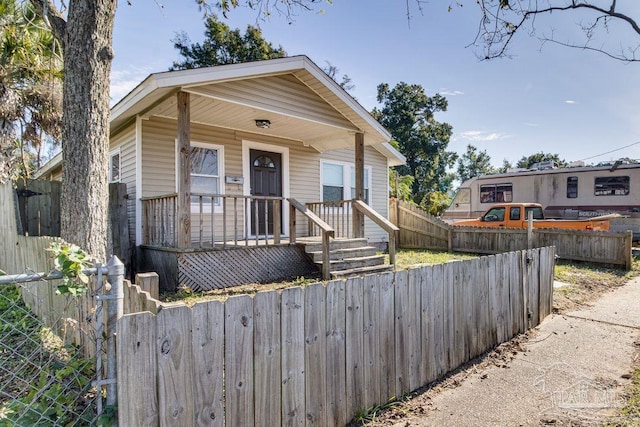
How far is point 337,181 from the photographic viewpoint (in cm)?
1169

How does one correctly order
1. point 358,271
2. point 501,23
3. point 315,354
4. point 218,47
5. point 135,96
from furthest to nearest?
1. point 218,47
2. point 358,271
3. point 135,96
4. point 501,23
5. point 315,354

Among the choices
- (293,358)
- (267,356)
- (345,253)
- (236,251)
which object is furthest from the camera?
(345,253)

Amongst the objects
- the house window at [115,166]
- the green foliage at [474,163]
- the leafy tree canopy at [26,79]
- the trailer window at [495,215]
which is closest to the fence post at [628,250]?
the trailer window at [495,215]

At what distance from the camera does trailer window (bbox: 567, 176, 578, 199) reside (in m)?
14.5

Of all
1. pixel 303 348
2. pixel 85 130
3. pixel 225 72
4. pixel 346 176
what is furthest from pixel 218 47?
pixel 303 348

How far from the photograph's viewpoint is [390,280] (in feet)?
9.82

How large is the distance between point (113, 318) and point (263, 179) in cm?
799

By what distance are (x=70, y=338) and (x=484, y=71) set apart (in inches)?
591

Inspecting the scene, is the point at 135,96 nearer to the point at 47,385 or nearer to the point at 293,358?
the point at 47,385

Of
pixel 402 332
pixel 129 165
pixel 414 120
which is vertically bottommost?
pixel 402 332

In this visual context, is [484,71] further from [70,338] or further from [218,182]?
[70,338]

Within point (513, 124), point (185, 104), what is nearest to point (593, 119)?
point (513, 124)

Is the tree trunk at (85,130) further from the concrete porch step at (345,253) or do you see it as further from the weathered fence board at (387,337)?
the concrete porch step at (345,253)

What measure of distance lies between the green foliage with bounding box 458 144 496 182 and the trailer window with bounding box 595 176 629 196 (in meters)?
40.0
